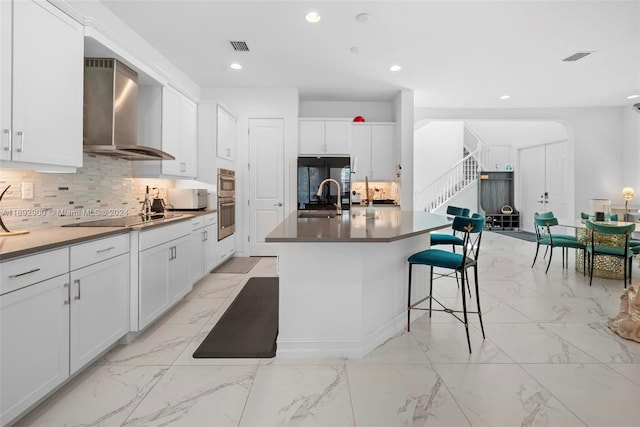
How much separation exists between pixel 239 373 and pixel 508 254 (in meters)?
5.95

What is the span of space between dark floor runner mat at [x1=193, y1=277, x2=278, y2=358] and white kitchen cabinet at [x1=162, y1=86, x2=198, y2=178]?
1.80 m

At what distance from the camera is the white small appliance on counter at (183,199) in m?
4.52

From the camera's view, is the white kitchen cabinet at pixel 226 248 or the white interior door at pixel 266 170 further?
the white interior door at pixel 266 170

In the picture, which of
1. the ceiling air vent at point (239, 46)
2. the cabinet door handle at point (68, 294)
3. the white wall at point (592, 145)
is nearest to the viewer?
the cabinet door handle at point (68, 294)

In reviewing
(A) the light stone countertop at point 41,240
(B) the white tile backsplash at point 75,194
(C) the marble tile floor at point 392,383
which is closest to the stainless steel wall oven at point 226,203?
(B) the white tile backsplash at point 75,194

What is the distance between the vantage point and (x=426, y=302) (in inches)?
136

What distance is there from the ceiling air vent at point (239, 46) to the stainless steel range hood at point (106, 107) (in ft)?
5.09

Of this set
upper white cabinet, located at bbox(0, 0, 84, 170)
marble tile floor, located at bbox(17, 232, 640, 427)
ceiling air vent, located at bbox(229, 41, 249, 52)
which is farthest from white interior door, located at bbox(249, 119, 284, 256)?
upper white cabinet, located at bbox(0, 0, 84, 170)

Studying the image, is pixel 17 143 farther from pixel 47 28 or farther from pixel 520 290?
pixel 520 290

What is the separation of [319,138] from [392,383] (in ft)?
16.0

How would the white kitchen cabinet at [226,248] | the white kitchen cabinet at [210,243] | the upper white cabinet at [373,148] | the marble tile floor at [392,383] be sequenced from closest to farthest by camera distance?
the marble tile floor at [392,383]
the white kitchen cabinet at [210,243]
the white kitchen cabinet at [226,248]
the upper white cabinet at [373,148]

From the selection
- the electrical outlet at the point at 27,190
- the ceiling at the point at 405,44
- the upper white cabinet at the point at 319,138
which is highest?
the ceiling at the point at 405,44

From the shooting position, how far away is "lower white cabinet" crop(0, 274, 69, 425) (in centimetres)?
155

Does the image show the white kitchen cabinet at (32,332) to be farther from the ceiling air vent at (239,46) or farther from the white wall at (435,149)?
the white wall at (435,149)
